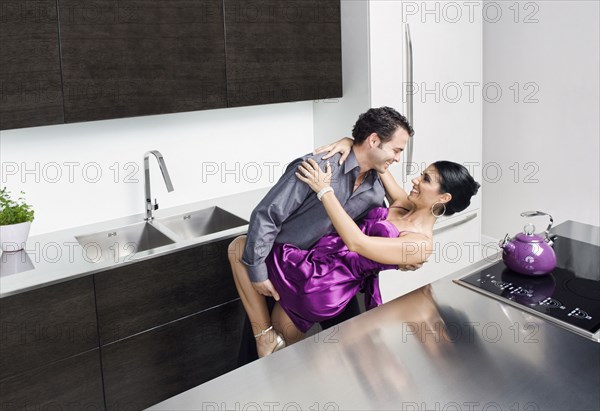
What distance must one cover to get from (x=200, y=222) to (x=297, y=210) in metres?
0.90

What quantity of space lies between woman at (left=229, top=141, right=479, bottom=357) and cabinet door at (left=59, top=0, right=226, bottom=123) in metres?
0.72

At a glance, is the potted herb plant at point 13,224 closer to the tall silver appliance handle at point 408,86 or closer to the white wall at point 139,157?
the white wall at point 139,157

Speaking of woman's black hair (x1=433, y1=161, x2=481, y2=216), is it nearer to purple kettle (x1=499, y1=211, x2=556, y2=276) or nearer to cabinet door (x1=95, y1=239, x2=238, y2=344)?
purple kettle (x1=499, y1=211, x2=556, y2=276)

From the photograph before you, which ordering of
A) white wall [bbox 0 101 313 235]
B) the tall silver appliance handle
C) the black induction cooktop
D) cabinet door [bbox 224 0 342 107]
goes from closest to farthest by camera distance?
the black induction cooktop, white wall [bbox 0 101 313 235], cabinet door [bbox 224 0 342 107], the tall silver appliance handle

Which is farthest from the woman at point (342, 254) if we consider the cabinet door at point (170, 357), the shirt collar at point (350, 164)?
the cabinet door at point (170, 357)

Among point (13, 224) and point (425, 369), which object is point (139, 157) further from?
point (425, 369)

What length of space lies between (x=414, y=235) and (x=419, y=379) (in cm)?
85

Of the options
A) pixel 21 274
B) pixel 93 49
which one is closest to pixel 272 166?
pixel 93 49

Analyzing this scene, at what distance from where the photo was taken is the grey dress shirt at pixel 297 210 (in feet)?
7.45

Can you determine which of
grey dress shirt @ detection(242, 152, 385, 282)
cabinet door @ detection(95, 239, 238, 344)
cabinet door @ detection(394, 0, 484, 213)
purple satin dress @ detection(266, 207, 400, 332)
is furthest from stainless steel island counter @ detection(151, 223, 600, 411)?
cabinet door @ detection(394, 0, 484, 213)

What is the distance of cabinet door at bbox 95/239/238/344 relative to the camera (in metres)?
2.43

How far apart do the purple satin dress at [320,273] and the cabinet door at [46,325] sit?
713mm

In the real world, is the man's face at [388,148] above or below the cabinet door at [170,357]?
above

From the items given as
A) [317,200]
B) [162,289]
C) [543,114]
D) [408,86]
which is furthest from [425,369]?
[543,114]
